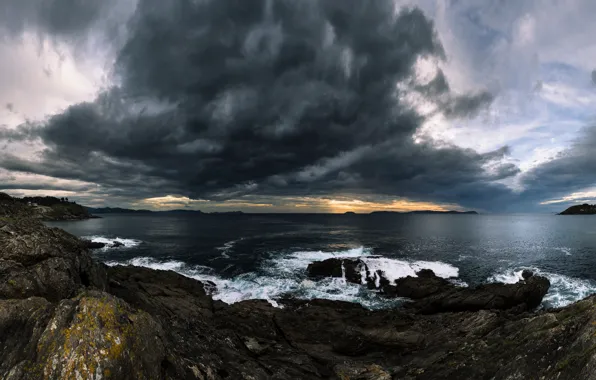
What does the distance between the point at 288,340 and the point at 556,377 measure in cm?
1519

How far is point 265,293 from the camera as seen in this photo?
125ft

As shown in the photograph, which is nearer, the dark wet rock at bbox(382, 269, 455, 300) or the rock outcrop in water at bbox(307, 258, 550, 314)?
the rock outcrop in water at bbox(307, 258, 550, 314)

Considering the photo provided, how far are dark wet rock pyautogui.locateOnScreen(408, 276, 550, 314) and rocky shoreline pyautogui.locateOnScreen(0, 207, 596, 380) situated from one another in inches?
427

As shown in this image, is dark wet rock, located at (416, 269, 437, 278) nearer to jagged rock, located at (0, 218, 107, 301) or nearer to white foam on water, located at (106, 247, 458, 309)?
white foam on water, located at (106, 247, 458, 309)

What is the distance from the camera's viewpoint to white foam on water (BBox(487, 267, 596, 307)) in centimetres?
3578

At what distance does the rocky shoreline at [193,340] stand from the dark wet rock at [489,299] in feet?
35.6

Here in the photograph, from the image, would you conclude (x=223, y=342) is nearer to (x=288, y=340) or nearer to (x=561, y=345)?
(x=288, y=340)

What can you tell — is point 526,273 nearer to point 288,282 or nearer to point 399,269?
point 399,269

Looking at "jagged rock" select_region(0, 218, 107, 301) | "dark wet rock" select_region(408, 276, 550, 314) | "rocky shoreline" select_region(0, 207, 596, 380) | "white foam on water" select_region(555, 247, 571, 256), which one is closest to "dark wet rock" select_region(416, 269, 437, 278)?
"dark wet rock" select_region(408, 276, 550, 314)

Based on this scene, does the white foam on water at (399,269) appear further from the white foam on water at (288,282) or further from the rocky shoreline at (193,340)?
the rocky shoreline at (193,340)

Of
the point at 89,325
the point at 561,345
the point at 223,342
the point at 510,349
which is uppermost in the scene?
the point at 89,325

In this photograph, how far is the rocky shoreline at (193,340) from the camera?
6.64 metres

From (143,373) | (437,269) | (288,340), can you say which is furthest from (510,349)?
(437,269)

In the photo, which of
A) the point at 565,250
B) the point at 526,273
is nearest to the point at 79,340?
the point at 526,273
